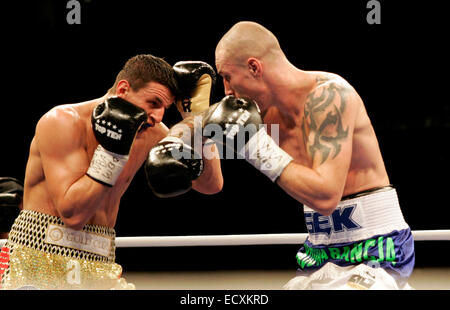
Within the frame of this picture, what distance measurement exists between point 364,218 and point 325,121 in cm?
35

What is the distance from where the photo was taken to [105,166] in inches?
71.4

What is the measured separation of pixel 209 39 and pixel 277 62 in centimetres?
263

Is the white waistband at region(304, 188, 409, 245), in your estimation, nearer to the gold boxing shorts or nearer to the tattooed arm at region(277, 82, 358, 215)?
the tattooed arm at region(277, 82, 358, 215)

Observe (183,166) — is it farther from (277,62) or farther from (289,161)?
(277,62)

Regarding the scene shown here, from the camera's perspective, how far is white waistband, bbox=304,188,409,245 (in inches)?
67.5

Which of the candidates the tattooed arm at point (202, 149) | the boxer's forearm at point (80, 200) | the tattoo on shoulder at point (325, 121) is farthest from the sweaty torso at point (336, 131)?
the boxer's forearm at point (80, 200)

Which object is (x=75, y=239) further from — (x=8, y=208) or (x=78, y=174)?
(x=8, y=208)

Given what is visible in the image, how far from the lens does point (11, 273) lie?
1844 millimetres

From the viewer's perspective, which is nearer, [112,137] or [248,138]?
[248,138]

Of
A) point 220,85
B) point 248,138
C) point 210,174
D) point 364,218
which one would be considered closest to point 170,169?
point 248,138

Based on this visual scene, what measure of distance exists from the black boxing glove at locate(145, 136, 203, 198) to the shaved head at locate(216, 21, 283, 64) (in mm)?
368

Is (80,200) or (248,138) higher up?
(248,138)

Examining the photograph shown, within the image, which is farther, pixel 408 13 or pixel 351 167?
pixel 408 13
